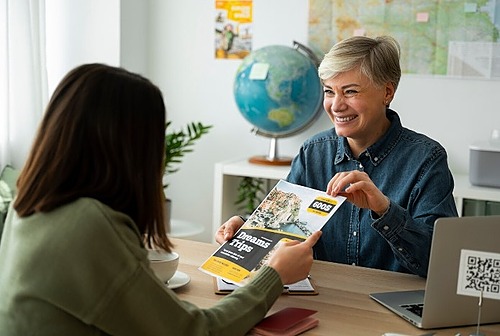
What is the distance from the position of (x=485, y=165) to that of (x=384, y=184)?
1.20m

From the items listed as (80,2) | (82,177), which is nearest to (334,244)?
(82,177)

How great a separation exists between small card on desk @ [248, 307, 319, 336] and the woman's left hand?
1.09 feet

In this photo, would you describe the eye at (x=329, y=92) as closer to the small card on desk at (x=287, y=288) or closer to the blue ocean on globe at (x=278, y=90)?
the small card on desk at (x=287, y=288)

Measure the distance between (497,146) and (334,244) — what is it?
131 centimetres

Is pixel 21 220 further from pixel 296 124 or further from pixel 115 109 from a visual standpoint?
pixel 296 124

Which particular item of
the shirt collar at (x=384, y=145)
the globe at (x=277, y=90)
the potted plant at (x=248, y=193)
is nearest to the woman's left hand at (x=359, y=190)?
the shirt collar at (x=384, y=145)

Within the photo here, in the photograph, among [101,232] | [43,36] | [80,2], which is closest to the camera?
[101,232]

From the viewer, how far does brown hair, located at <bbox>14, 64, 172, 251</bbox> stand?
1.34 meters

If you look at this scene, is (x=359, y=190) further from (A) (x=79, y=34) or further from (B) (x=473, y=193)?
(A) (x=79, y=34)

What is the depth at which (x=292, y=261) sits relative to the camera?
1.69 metres

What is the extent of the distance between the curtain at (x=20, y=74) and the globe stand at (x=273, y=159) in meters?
1.05

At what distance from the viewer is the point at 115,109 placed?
1347 mm

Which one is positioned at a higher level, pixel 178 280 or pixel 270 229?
pixel 270 229

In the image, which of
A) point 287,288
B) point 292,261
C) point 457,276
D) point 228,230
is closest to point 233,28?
point 228,230
